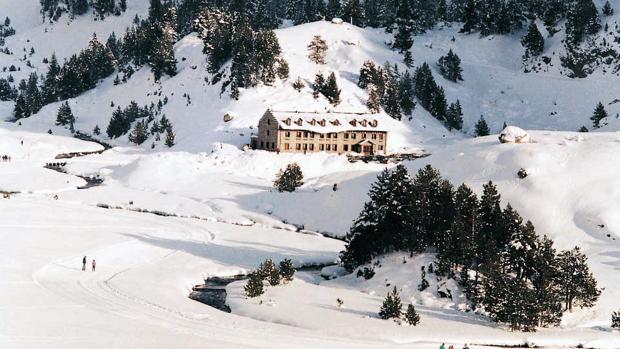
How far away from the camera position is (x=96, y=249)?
64500mm

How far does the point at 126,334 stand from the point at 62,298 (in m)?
10.4

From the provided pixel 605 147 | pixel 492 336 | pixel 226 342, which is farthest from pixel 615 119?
pixel 226 342

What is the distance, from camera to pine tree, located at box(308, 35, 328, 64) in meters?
152

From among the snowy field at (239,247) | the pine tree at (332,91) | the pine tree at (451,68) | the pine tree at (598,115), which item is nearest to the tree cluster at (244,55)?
the pine tree at (332,91)

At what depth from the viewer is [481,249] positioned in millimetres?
A: 54812

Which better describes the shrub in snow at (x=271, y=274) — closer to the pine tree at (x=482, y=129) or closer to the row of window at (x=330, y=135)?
the row of window at (x=330, y=135)

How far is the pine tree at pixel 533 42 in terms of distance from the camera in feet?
546

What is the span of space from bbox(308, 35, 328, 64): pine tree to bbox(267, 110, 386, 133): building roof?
31177mm

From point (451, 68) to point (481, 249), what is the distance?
387 feet

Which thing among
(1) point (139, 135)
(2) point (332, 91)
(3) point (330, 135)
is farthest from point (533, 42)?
(1) point (139, 135)

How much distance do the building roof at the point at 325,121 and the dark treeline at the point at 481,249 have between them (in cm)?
5569

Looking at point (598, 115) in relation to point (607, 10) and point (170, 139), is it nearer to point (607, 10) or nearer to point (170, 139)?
point (607, 10)

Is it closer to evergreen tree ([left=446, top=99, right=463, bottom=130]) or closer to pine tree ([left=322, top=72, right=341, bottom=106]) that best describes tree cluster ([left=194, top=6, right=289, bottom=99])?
pine tree ([left=322, top=72, right=341, bottom=106])

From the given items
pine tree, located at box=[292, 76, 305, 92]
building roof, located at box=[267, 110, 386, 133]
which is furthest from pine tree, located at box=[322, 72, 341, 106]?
building roof, located at box=[267, 110, 386, 133]
